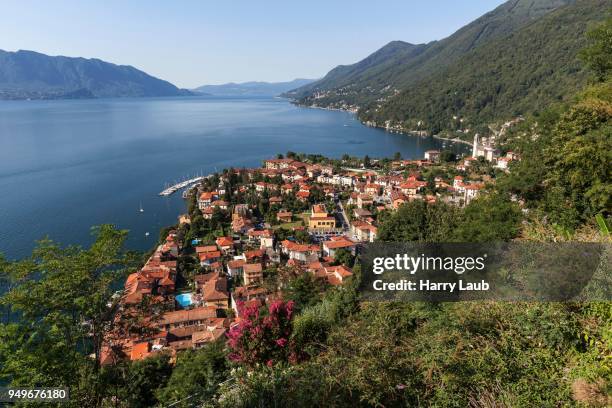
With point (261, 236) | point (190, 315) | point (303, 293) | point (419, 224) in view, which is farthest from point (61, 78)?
Answer: point (419, 224)

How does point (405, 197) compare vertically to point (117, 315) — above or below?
below

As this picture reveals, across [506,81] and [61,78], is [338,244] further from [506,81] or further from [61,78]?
[61,78]

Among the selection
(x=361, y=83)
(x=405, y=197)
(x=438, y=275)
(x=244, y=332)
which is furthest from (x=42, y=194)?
(x=361, y=83)

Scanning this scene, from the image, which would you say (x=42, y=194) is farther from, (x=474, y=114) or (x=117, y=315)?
(x=474, y=114)

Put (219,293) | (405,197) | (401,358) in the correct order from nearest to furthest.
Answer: (401,358) → (219,293) → (405,197)

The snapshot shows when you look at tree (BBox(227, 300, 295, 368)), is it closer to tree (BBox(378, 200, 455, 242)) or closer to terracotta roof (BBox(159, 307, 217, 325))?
tree (BBox(378, 200, 455, 242))

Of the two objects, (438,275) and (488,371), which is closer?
(488,371)
